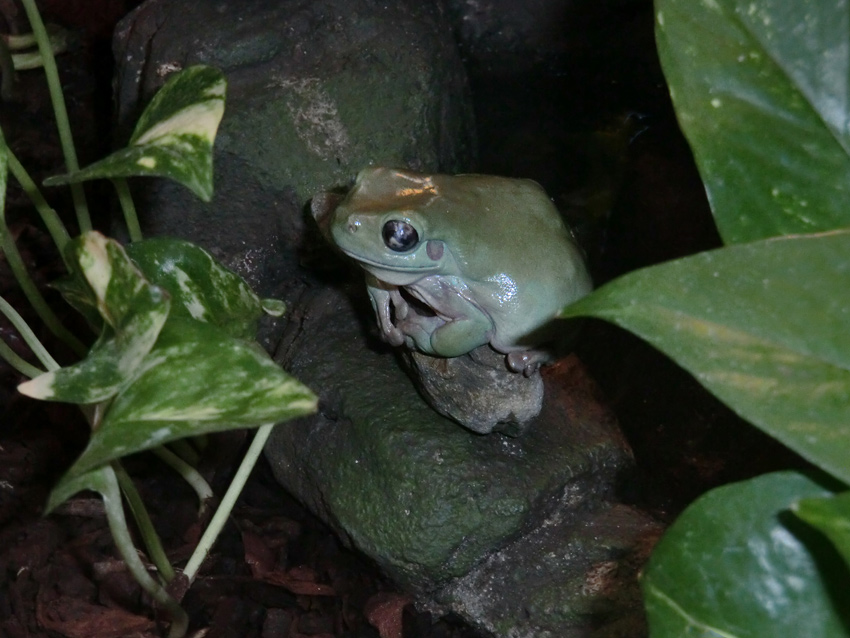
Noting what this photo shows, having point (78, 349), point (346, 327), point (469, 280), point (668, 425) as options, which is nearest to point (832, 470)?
point (469, 280)

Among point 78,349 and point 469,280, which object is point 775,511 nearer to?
point 469,280

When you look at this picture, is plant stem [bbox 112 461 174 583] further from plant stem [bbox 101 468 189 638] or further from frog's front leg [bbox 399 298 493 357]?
frog's front leg [bbox 399 298 493 357]

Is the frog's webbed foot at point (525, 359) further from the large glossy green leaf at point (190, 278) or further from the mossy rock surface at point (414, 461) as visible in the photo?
the large glossy green leaf at point (190, 278)

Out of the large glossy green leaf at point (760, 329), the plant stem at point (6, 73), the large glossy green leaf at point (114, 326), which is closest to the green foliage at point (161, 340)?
the large glossy green leaf at point (114, 326)

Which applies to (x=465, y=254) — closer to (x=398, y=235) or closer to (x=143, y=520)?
(x=398, y=235)

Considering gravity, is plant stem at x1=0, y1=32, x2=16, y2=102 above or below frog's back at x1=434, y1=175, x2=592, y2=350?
above

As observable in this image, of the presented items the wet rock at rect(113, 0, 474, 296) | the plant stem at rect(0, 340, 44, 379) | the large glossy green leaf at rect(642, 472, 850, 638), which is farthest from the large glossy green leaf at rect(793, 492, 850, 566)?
the wet rock at rect(113, 0, 474, 296)
